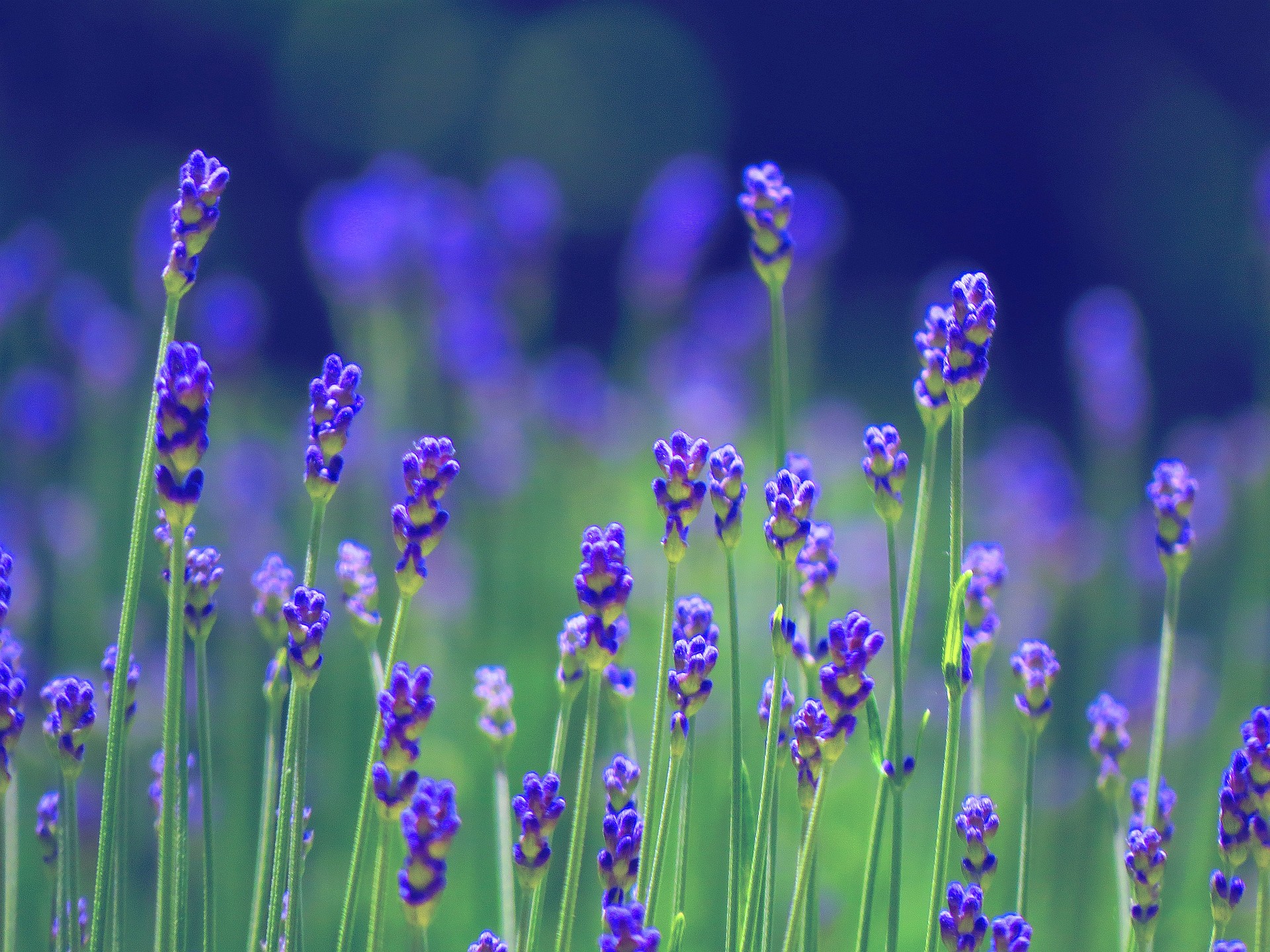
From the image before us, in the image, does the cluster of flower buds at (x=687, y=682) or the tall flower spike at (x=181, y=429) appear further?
the cluster of flower buds at (x=687, y=682)

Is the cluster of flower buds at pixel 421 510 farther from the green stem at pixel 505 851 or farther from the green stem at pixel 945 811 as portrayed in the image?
the green stem at pixel 945 811

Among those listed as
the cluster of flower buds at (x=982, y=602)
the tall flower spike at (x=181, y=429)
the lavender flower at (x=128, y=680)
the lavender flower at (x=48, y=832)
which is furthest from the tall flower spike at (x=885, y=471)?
the lavender flower at (x=48, y=832)

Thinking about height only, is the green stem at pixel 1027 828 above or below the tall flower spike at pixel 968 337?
below

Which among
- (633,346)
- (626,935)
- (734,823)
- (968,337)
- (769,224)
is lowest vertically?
(626,935)

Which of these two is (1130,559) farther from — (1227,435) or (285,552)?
(285,552)

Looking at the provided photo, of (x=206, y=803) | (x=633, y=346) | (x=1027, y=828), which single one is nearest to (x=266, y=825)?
(x=206, y=803)

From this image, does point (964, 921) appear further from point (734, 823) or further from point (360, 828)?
point (360, 828)

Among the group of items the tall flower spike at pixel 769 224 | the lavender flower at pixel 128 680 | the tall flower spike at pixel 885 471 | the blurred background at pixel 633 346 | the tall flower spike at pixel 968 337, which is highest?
the blurred background at pixel 633 346
